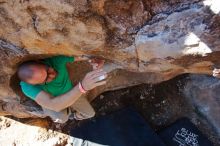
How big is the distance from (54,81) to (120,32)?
0.64 m

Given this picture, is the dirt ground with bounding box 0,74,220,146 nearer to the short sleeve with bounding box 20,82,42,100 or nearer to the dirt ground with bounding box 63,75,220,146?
the dirt ground with bounding box 63,75,220,146

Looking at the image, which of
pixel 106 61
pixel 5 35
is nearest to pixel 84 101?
pixel 106 61

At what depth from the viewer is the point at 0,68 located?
2.78 metres

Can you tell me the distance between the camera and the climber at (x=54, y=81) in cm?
249

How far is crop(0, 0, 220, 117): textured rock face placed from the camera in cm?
218

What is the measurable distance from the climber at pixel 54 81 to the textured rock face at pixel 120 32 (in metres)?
0.10

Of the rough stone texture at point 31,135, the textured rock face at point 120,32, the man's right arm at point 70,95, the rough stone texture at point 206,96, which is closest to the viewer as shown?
the textured rock face at point 120,32

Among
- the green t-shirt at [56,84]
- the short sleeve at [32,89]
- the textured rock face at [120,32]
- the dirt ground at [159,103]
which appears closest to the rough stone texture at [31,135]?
the dirt ground at [159,103]

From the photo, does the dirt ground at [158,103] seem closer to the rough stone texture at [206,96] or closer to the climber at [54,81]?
the rough stone texture at [206,96]

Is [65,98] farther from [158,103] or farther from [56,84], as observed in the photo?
[158,103]

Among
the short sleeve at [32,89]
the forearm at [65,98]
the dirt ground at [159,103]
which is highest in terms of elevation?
the short sleeve at [32,89]

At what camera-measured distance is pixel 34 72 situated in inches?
99.2

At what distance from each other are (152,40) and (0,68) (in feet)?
3.43

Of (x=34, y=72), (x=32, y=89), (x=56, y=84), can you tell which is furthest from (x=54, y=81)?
(x=34, y=72)
